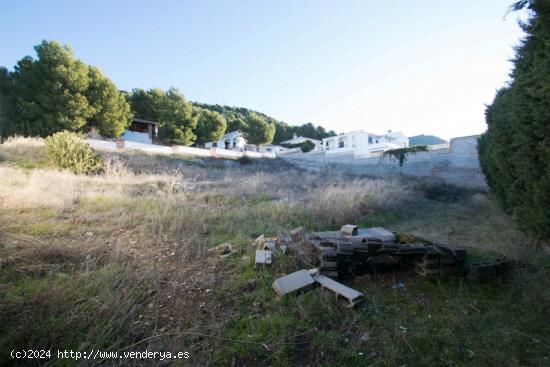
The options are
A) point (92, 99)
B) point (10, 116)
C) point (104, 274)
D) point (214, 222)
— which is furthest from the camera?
point (92, 99)

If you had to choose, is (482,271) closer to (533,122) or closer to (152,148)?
(533,122)

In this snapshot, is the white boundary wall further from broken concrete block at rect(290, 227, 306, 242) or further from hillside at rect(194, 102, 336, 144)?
hillside at rect(194, 102, 336, 144)

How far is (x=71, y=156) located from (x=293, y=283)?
9.06 meters

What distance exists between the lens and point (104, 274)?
7.91ft

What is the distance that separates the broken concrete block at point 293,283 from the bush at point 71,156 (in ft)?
27.7

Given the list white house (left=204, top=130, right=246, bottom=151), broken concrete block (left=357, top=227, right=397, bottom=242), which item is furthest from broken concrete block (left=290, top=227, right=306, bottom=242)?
white house (left=204, top=130, right=246, bottom=151)

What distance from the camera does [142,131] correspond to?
27.5 m

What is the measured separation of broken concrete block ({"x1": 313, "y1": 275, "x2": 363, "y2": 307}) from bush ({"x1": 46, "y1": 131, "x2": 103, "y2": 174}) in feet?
28.6

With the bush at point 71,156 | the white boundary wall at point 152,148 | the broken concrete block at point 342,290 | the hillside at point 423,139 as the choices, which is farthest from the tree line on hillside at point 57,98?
the hillside at point 423,139

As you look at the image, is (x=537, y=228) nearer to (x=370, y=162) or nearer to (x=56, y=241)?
(x=56, y=241)

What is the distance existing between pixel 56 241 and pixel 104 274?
121cm

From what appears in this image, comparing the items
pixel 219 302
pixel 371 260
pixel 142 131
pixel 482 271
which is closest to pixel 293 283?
pixel 219 302

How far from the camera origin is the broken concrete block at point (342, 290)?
2166 millimetres

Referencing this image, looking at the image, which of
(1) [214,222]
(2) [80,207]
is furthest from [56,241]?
(1) [214,222]
